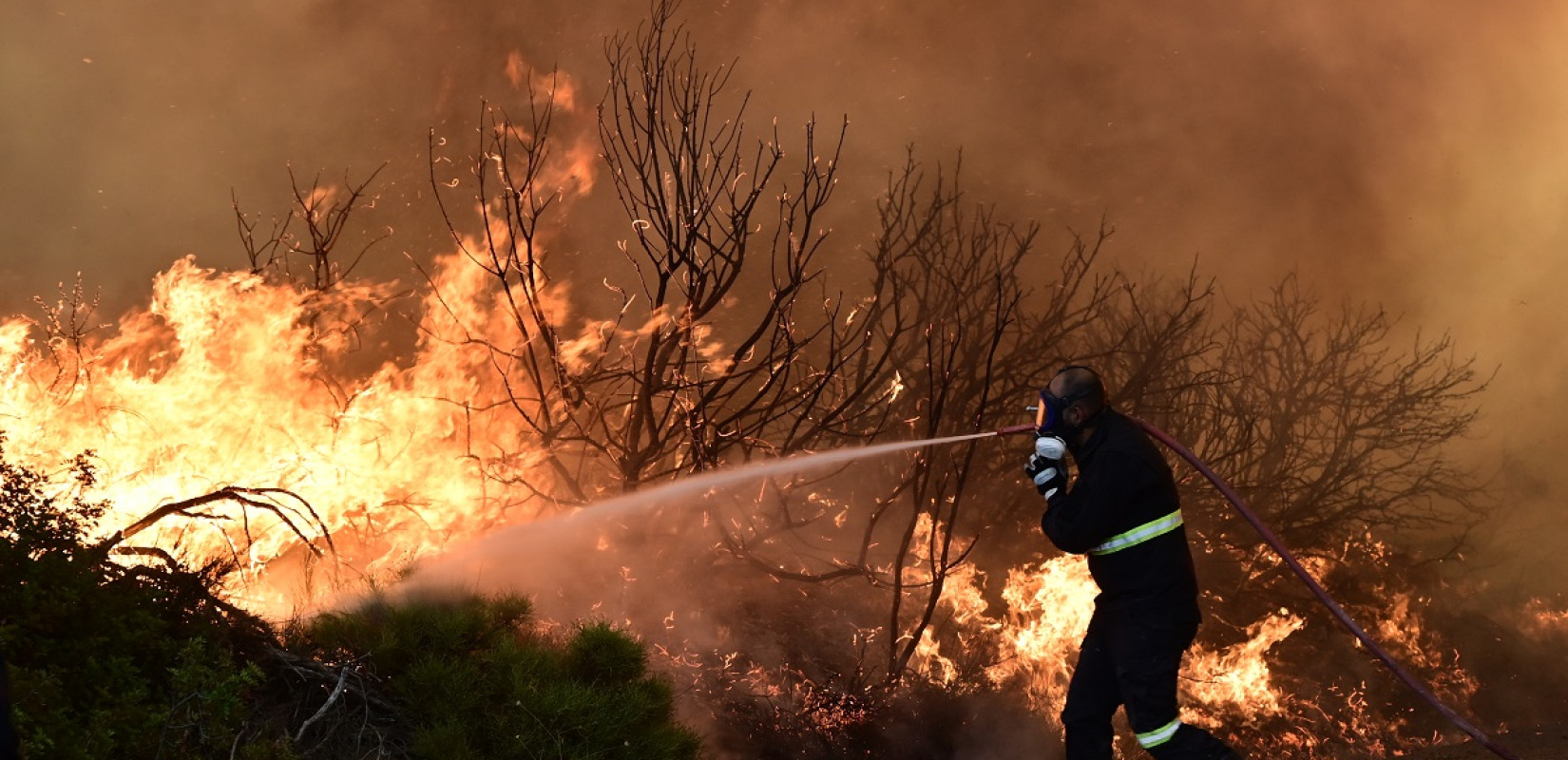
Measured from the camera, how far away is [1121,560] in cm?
512

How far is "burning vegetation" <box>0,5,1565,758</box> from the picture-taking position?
24.6 feet

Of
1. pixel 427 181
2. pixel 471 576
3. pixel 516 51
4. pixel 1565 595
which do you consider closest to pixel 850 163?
pixel 516 51

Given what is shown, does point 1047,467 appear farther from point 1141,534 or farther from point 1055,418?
point 1141,534

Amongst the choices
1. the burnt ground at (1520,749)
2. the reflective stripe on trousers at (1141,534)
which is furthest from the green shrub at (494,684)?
the burnt ground at (1520,749)

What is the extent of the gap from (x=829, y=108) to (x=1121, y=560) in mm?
8176

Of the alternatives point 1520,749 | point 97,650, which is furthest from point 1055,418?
point 1520,749

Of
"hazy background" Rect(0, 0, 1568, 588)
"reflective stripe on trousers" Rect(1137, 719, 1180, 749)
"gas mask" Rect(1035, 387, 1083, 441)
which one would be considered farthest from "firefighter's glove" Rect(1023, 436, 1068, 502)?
"hazy background" Rect(0, 0, 1568, 588)

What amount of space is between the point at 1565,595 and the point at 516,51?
1546cm

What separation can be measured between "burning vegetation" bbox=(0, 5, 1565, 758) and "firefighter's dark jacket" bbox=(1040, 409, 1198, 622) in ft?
7.33

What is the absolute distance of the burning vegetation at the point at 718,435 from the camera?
7.50 m

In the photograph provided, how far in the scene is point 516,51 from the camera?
11.9m

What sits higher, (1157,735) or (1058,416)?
(1058,416)

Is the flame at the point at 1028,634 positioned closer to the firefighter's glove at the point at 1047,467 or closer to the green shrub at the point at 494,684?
the green shrub at the point at 494,684

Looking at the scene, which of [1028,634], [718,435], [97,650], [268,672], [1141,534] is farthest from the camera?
[1028,634]
